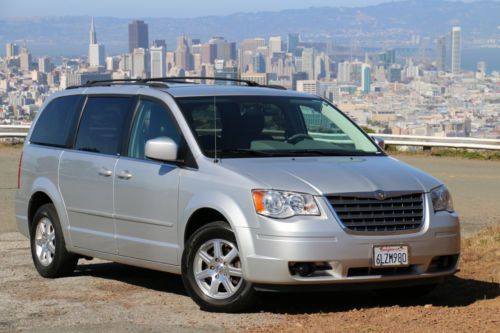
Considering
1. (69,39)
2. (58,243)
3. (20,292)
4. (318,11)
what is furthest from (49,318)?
(318,11)

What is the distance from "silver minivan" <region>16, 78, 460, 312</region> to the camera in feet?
26.9

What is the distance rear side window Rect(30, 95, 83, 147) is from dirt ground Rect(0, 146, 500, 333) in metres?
1.23

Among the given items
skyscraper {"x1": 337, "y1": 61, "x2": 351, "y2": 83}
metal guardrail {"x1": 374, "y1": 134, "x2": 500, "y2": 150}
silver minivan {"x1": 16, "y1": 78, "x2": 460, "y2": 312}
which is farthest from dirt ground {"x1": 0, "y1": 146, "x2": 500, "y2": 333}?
skyscraper {"x1": 337, "y1": 61, "x2": 351, "y2": 83}

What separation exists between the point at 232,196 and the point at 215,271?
1.94 ft

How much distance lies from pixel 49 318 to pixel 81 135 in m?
2.39

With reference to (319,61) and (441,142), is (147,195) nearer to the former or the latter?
(441,142)

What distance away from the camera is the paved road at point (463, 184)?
1617cm

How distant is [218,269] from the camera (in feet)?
28.1

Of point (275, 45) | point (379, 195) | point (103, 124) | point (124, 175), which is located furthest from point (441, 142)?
point (275, 45)

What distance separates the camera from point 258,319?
8.25 meters

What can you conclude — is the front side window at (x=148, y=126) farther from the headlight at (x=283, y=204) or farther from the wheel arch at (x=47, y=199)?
the headlight at (x=283, y=204)

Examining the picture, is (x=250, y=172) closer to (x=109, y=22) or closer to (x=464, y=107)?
(x=464, y=107)

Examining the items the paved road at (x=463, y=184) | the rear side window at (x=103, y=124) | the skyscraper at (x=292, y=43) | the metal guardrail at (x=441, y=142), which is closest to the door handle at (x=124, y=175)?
the rear side window at (x=103, y=124)

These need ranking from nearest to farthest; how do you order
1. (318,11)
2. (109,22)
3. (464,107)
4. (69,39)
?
(464,107)
(69,39)
(109,22)
(318,11)
